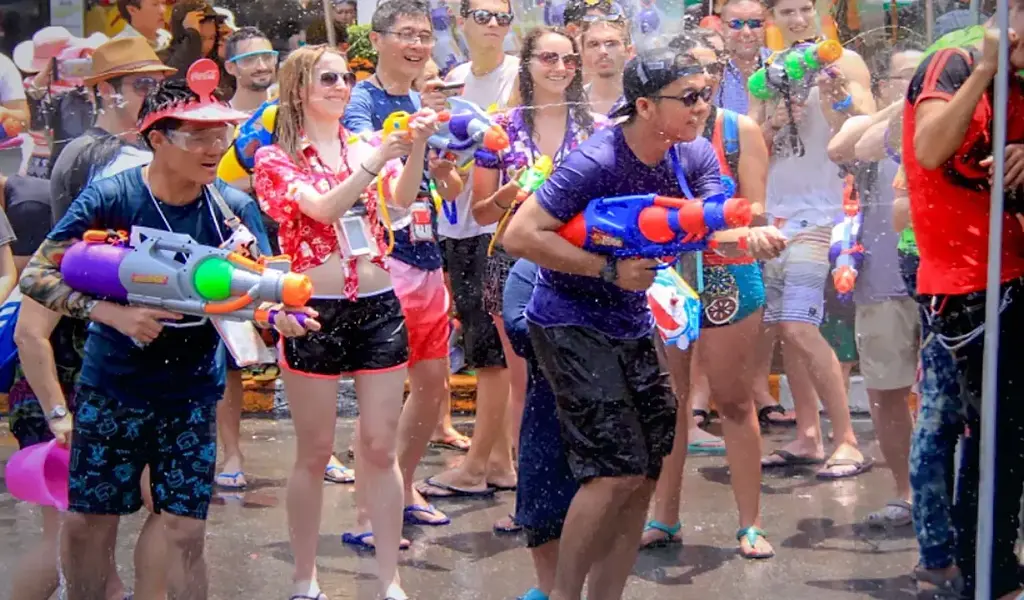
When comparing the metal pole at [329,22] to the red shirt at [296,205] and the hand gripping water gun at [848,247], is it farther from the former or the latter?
the hand gripping water gun at [848,247]

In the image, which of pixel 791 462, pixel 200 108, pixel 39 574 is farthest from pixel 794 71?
pixel 39 574

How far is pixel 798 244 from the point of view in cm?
529

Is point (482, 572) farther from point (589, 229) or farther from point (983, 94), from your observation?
point (983, 94)

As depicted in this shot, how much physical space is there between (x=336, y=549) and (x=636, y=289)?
1730 millimetres

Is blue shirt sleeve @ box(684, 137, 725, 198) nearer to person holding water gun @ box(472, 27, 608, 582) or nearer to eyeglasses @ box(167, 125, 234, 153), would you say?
person holding water gun @ box(472, 27, 608, 582)

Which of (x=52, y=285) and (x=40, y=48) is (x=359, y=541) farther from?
(x=40, y=48)

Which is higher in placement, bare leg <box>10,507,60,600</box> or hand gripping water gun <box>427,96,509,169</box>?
hand gripping water gun <box>427,96,509,169</box>

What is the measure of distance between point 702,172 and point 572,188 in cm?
38

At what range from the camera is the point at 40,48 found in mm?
5152

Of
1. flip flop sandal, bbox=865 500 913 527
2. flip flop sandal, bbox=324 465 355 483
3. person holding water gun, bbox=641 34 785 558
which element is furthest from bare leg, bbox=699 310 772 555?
flip flop sandal, bbox=324 465 355 483

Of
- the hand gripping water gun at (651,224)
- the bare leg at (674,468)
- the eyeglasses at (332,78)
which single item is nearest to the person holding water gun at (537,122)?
the bare leg at (674,468)

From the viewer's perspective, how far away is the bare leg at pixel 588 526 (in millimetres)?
3840

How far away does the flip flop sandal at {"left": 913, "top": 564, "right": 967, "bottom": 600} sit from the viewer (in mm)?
3993

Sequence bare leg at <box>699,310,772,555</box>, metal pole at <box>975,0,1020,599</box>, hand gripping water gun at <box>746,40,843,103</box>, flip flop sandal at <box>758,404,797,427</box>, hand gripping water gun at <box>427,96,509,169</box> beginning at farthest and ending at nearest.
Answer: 1. flip flop sandal at <box>758,404,797,427</box>
2. hand gripping water gun at <box>746,40,843,103</box>
3. bare leg at <box>699,310,772,555</box>
4. hand gripping water gun at <box>427,96,509,169</box>
5. metal pole at <box>975,0,1020,599</box>
